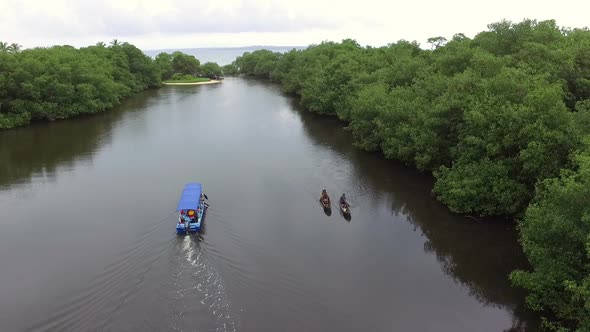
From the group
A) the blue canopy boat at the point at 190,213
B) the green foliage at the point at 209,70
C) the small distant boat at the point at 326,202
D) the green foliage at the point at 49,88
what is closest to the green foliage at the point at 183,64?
the green foliage at the point at 209,70

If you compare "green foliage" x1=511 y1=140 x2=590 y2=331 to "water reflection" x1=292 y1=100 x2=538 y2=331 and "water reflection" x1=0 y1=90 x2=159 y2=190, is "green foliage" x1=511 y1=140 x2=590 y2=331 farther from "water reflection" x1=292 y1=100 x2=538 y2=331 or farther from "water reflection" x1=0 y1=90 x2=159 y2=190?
"water reflection" x1=0 y1=90 x2=159 y2=190

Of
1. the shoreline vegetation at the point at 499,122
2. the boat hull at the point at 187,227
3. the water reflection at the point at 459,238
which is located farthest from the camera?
the boat hull at the point at 187,227

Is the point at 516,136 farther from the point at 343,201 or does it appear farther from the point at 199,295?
the point at 199,295

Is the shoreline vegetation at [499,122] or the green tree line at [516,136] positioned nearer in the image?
the green tree line at [516,136]

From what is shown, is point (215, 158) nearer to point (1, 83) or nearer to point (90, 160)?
point (90, 160)

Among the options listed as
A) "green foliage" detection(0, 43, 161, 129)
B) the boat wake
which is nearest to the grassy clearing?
"green foliage" detection(0, 43, 161, 129)

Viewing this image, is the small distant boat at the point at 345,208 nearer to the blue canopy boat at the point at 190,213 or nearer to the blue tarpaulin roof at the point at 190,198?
the blue canopy boat at the point at 190,213

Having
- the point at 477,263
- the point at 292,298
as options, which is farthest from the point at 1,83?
the point at 477,263

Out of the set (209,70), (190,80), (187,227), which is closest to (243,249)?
(187,227)
